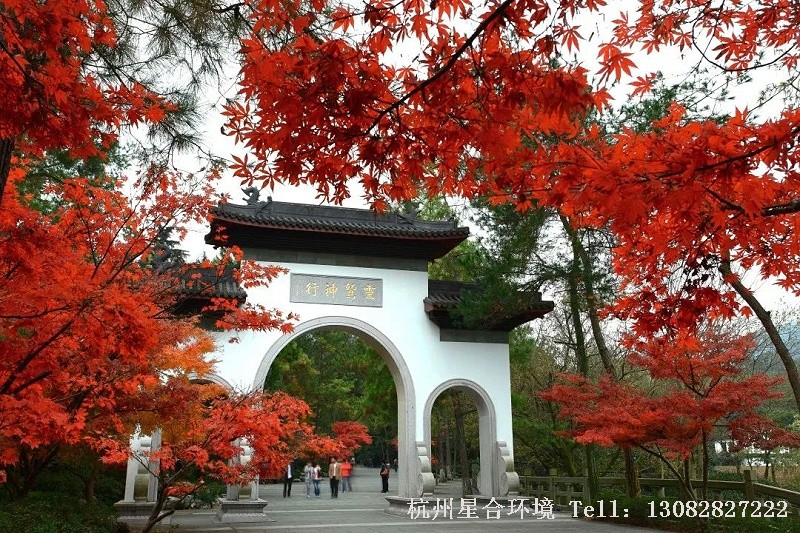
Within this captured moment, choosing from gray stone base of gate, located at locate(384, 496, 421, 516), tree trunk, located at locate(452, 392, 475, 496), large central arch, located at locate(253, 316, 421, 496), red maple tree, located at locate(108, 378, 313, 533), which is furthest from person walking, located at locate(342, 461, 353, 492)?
red maple tree, located at locate(108, 378, 313, 533)

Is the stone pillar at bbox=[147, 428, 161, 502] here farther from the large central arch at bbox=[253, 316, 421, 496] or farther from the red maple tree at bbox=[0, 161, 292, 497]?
the red maple tree at bbox=[0, 161, 292, 497]

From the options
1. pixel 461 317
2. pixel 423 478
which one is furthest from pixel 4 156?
pixel 461 317

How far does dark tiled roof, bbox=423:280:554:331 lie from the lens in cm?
1190

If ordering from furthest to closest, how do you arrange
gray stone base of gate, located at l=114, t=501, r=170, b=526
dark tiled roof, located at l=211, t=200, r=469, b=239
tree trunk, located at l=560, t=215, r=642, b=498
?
1. dark tiled roof, located at l=211, t=200, r=469, b=239
2. tree trunk, located at l=560, t=215, r=642, b=498
3. gray stone base of gate, located at l=114, t=501, r=170, b=526

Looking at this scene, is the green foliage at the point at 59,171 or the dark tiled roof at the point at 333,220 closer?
the green foliage at the point at 59,171

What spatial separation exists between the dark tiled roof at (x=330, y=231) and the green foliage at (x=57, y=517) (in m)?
4.95

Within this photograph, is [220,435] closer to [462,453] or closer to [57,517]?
[57,517]

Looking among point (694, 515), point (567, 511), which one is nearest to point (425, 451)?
point (567, 511)

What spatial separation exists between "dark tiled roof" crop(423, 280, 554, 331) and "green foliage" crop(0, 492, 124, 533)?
6517 millimetres

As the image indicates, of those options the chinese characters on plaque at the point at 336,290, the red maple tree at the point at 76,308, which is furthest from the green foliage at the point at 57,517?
the chinese characters on plaque at the point at 336,290

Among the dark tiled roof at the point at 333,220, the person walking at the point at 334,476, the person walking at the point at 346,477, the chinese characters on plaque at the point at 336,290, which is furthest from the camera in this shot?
the person walking at the point at 346,477

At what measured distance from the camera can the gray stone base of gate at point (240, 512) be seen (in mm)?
10633

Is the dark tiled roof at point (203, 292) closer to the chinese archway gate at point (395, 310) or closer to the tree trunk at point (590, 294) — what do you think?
the chinese archway gate at point (395, 310)

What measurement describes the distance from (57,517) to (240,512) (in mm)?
4152
